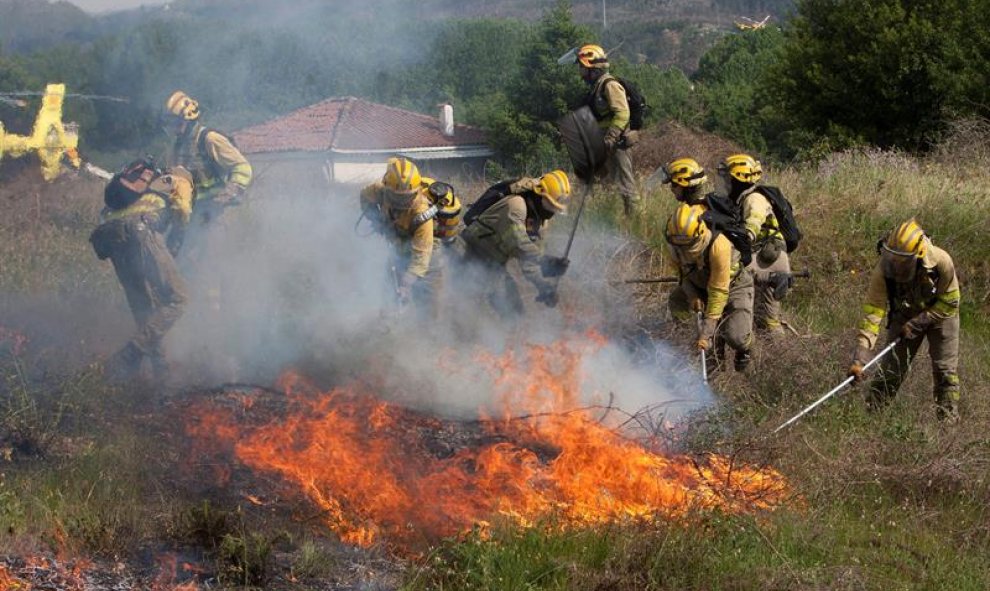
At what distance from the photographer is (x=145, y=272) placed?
7824 mm

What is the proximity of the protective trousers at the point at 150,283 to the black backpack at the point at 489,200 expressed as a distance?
242 cm

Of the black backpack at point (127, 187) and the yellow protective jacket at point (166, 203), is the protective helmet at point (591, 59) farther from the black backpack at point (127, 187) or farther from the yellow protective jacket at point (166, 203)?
the black backpack at point (127, 187)

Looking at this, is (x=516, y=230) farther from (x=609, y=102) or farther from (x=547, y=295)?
(x=609, y=102)

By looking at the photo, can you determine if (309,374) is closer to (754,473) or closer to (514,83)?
(754,473)

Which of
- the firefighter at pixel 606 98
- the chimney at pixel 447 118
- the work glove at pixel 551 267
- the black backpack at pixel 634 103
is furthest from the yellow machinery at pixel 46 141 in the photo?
the chimney at pixel 447 118

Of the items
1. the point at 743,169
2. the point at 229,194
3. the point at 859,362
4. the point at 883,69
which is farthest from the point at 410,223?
the point at 883,69

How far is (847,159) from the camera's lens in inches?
517

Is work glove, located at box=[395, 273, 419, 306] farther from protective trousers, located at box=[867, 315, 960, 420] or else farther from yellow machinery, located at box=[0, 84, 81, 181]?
yellow machinery, located at box=[0, 84, 81, 181]

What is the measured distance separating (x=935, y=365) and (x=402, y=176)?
4213 mm

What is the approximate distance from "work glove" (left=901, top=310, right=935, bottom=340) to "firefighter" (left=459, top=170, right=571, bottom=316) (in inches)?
105

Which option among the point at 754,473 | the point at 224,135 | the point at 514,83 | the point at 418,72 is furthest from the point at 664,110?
the point at 754,473

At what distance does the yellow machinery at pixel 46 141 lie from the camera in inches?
543

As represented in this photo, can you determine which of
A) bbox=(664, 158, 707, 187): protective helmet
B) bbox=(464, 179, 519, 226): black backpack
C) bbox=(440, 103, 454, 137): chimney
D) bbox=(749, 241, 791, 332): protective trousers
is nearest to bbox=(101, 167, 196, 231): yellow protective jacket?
bbox=(464, 179, 519, 226): black backpack

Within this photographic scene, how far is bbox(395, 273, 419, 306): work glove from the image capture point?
7.95m
